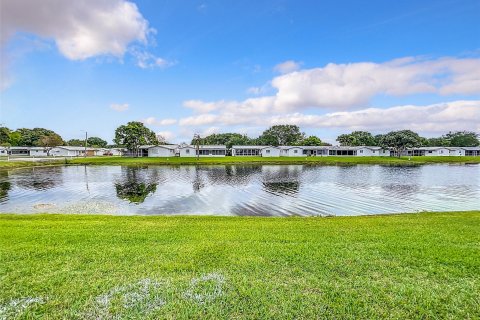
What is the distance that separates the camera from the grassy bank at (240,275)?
449cm

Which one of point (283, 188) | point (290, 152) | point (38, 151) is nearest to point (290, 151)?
point (290, 152)

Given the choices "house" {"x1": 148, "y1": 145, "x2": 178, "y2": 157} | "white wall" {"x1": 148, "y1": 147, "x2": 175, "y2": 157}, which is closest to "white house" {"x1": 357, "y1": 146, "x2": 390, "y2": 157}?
"house" {"x1": 148, "y1": 145, "x2": 178, "y2": 157}

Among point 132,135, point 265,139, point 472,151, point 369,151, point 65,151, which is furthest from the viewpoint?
point 265,139

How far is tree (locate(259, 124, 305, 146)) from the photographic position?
390 feet

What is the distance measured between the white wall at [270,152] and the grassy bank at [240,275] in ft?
272

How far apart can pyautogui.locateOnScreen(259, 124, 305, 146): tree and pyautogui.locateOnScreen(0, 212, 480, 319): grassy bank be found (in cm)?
11091

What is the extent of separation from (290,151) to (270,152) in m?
6.54

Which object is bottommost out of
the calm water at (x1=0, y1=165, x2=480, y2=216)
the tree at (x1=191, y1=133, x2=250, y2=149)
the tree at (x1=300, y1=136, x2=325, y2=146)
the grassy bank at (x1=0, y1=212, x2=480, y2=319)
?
the calm water at (x1=0, y1=165, x2=480, y2=216)

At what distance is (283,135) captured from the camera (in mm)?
119938

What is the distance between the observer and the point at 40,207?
19.0 m

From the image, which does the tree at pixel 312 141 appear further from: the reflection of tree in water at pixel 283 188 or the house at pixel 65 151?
the reflection of tree in water at pixel 283 188

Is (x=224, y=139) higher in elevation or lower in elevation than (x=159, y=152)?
higher

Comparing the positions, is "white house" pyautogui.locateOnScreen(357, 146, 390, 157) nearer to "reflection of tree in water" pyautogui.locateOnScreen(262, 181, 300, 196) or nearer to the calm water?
the calm water

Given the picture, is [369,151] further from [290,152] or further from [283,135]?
[283,135]
